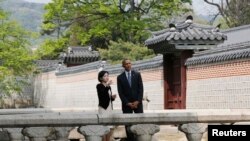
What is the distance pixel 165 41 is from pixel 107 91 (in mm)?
10746

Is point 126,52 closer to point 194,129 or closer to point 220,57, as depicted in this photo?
point 220,57

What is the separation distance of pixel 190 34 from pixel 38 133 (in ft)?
43.5

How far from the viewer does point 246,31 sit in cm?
2741

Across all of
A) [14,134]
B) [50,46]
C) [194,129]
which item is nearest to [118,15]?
[50,46]

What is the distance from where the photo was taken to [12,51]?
34.5 meters

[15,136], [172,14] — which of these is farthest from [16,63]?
[15,136]

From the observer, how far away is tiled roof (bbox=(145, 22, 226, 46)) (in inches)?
824

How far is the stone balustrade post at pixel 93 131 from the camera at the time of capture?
8.41m

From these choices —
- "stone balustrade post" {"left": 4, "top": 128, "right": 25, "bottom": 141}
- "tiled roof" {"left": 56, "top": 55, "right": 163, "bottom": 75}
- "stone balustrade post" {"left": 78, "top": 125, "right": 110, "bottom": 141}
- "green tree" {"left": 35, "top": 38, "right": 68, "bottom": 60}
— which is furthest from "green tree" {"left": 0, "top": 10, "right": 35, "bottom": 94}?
"stone balustrade post" {"left": 78, "top": 125, "right": 110, "bottom": 141}

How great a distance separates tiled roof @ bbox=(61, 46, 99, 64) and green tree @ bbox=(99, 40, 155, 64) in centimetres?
401

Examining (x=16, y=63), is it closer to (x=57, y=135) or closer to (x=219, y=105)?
(x=219, y=105)

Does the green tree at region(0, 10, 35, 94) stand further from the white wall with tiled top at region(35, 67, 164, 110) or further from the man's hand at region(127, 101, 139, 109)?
the man's hand at region(127, 101, 139, 109)

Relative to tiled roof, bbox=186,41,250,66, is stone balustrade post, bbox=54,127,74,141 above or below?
below

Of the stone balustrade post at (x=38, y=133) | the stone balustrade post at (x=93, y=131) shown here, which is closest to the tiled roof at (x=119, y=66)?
the stone balustrade post at (x=93, y=131)
